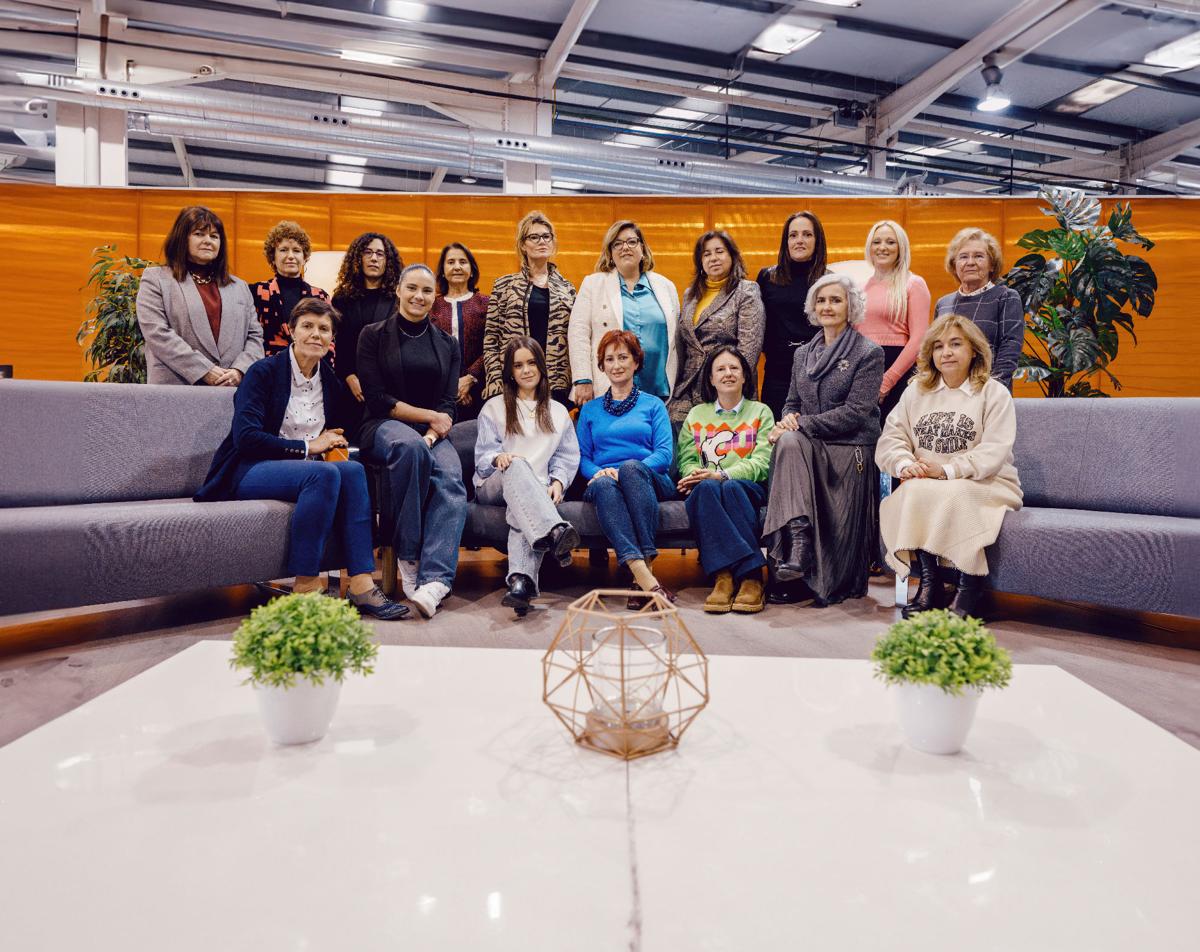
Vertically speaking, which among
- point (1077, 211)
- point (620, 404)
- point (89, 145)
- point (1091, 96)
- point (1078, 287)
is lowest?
point (620, 404)

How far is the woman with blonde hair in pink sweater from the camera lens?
382 centimetres

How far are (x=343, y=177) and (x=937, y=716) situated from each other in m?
12.3

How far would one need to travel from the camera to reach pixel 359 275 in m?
3.81

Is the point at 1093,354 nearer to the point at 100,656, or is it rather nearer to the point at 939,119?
the point at 100,656

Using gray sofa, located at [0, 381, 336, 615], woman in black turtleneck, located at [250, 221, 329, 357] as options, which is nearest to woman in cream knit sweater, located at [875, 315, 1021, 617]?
gray sofa, located at [0, 381, 336, 615]

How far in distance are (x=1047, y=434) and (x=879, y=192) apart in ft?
20.7

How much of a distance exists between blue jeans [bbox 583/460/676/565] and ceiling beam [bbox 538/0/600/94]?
15.4ft

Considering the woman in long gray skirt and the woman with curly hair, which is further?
the woman with curly hair

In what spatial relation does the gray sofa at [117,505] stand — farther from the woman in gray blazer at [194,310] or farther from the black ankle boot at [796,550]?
the black ankle boot at [796,550]

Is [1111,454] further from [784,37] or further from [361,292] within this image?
[784,37]

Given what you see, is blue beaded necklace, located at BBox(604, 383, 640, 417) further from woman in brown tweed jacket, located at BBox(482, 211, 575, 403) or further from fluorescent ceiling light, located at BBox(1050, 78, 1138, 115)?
fluorescent ceiling light, located at BBox(1050, 78, 1138, 115)

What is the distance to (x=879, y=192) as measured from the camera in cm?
895

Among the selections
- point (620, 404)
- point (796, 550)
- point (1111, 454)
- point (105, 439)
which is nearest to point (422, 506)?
point (620, 404)

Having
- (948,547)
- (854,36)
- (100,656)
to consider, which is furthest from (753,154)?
(100,656)
